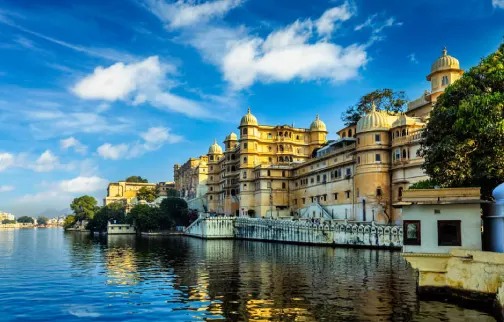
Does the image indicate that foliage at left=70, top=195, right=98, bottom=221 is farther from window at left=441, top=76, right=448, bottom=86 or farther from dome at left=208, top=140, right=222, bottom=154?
window at left=441, top=76, right=448, bottom=86

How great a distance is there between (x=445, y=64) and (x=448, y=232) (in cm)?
4247

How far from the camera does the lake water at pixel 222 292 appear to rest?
19.0 m

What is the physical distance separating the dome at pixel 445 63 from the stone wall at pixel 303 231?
74.3ft

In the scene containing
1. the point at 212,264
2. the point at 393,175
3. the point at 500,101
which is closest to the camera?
the point at 500,101

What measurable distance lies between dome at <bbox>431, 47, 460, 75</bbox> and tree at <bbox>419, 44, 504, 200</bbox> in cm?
3057

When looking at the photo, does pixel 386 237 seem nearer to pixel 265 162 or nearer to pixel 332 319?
pixel 332 319

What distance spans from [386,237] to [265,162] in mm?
43729

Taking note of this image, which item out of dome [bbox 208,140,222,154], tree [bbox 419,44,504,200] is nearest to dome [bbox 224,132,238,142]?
dome [bbox 208,140,222,154]

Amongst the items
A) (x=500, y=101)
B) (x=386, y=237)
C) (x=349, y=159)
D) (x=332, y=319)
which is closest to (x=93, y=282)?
(x=332, y=319)

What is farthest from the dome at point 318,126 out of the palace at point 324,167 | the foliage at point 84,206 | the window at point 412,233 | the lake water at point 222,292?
the foliage at point 84,206

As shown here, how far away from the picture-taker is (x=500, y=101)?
2552cm

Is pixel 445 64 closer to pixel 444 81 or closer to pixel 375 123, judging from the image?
pixel 444 81

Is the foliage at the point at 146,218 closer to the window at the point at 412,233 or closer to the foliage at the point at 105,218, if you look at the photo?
the foliage at the point at 105,218

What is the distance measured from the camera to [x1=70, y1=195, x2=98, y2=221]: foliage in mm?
157337
